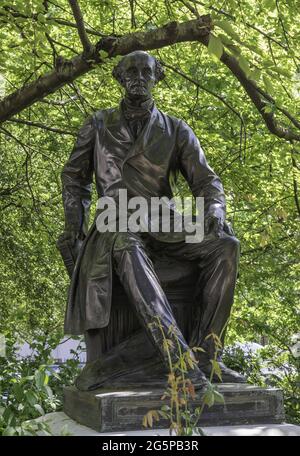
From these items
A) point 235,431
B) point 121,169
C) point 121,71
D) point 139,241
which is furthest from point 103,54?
point 235,431

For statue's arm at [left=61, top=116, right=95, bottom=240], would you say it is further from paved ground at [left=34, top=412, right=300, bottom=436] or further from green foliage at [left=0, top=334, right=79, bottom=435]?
paved ground at [left=34, top=412, right=300, bottom=436]

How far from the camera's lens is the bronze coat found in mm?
4930

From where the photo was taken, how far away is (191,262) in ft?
16.2

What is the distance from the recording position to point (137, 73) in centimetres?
512

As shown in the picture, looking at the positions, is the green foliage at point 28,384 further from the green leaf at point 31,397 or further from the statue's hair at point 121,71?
the statue's hair at point 121,71

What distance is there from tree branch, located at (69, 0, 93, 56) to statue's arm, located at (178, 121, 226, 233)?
146cm

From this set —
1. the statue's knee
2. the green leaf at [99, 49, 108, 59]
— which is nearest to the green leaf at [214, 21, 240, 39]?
the statue's knee

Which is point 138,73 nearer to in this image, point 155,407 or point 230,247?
point 230,247

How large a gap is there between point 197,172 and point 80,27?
1973 millimetres

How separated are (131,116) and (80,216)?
76 cm

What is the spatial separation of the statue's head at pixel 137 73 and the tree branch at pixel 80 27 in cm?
115

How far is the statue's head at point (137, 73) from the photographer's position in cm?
510

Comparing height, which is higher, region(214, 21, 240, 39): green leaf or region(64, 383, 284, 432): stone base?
region(214, 21, 240, 39): green leaf
